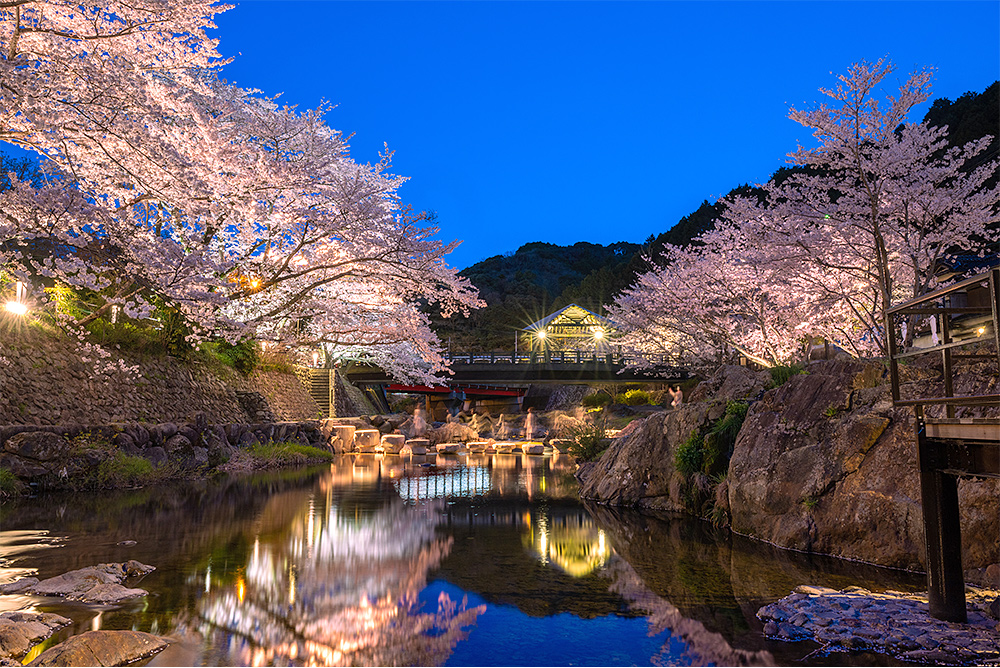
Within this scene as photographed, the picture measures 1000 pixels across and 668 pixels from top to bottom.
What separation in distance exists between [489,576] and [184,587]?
10.1ft

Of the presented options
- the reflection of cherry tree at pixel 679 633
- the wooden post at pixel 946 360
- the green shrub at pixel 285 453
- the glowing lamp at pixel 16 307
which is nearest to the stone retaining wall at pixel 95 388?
the glowing lamp at pixel 16 307

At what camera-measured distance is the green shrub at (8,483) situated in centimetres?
1238

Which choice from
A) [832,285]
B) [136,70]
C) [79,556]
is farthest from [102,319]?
[832,285]

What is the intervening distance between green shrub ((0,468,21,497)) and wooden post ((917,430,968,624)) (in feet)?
48.5

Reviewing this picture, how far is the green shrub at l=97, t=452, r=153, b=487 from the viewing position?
45.7 feet

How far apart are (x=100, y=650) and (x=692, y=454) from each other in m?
9.04

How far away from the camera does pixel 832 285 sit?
1823cm

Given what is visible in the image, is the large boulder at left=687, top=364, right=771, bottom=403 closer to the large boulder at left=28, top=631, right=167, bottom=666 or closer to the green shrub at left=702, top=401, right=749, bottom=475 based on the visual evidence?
the green shrub at left=702, top=401, right=749, bottom=475

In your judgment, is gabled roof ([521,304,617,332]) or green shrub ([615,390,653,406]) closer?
green shrub ([615,390,653,406])

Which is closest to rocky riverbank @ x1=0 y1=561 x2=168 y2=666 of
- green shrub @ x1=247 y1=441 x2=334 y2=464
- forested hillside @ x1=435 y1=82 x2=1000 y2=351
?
green shrub @ x1=247 y1=441 x2=334 y2=464

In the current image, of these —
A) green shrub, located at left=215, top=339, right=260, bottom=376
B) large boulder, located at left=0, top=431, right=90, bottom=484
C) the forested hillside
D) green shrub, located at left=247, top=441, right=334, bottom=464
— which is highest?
the forested hillside

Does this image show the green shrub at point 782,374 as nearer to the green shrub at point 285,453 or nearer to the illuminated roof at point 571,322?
the green shrub at point 285,453

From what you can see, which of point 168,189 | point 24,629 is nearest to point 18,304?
point 168,189

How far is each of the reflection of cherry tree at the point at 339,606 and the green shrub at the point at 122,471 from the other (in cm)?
718
